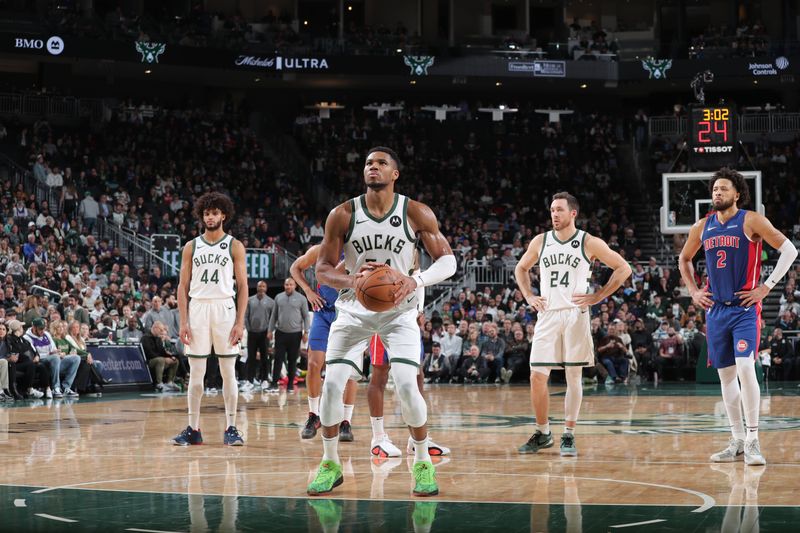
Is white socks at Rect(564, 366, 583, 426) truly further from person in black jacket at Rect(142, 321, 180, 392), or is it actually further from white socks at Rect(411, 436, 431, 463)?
person in black jacket at Rect(142, 321, 180, 392)

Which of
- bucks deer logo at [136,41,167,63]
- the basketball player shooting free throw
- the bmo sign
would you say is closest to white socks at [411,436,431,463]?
the basketball player shooting free throw

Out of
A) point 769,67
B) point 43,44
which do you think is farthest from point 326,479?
point 769,67

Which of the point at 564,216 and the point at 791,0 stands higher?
the point at 791,0

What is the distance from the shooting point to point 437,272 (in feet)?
23.2

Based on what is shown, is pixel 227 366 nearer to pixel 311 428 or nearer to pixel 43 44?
pixel 311 428

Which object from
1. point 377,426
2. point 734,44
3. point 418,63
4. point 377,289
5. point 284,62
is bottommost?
point 377,426

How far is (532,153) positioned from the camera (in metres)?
39.2

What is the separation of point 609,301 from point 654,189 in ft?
39.6

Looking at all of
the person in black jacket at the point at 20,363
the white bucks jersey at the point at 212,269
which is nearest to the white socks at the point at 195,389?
the white bucks jersey at the point at 212,269

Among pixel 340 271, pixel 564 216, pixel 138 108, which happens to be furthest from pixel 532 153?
pixel 340 271

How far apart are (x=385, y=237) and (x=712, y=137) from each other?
18.1m

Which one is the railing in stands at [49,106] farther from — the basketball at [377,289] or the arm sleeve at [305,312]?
the basketball at [377,289]

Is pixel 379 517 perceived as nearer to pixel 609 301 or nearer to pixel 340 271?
pixel 340 271

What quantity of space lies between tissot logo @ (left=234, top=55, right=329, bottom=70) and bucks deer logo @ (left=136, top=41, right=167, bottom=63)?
8.56ft
